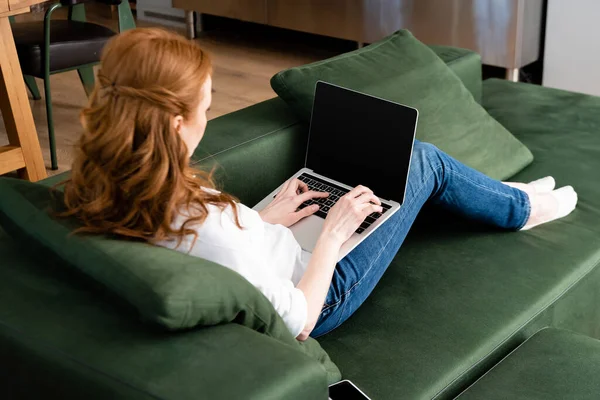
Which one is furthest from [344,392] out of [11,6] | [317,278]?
[11,6]

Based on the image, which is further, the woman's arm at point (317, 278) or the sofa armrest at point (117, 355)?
the woman's arm at point (317, 278)

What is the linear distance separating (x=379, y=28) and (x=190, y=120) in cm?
338

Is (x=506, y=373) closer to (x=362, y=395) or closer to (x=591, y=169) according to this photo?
(x=362, y=395)

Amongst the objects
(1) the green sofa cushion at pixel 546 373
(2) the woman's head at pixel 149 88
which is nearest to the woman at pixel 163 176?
(2) the woman's head at pixel 149 88

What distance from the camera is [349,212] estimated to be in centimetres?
175

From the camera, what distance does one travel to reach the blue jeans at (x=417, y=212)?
176 cm

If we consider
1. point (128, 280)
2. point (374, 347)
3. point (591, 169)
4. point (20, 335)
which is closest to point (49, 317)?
point (20, 335)

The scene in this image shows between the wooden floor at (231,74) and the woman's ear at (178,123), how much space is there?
2.29 meters

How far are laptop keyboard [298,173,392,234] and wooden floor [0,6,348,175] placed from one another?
1787mm

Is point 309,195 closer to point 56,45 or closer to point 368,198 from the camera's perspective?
point 368,198

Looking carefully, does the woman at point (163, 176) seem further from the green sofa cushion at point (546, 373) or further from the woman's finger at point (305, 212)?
the green sofa cushion at point (546, 373)

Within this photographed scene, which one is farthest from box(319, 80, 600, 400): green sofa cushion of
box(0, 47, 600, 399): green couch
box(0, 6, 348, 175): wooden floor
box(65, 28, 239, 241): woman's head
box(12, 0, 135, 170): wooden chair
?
box(0, 6, 348, 175): wooden floor

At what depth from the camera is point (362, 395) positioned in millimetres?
1444

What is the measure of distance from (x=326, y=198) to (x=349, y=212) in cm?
25
